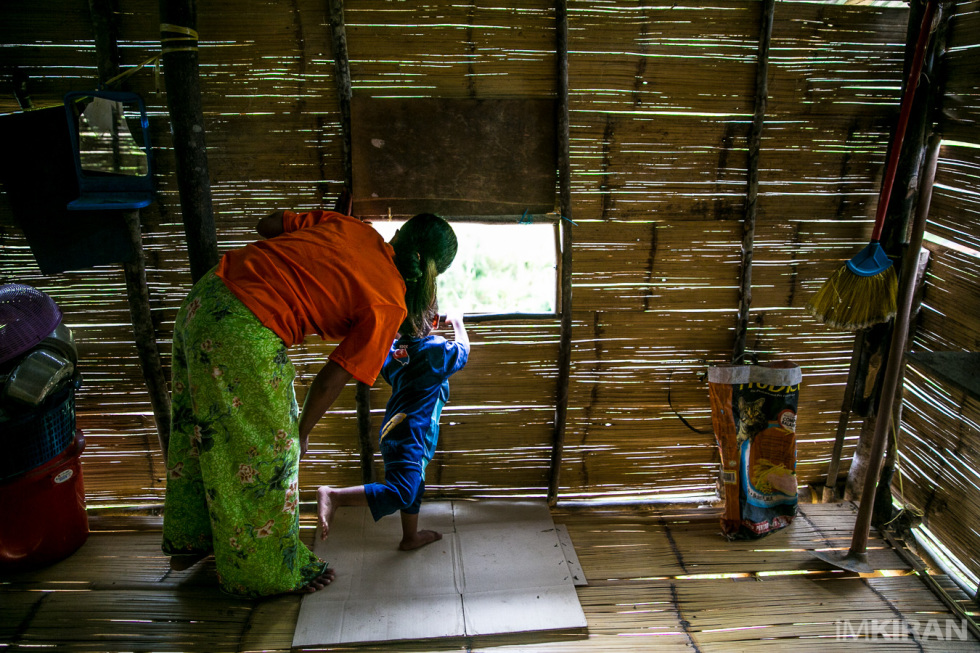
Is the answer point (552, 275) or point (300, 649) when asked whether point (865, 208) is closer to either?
point (552, 275)

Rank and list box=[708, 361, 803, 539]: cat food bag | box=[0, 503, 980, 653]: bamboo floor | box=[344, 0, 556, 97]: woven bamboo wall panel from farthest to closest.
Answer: box=[708, 361, 803, 539]: cat food bag, box=[344, 0, 556, 97]: woven bamboo wall panel, box=[0, 503, 980, 653]: bamboo floor

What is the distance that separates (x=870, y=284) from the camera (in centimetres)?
258

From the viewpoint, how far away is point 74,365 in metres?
2.46

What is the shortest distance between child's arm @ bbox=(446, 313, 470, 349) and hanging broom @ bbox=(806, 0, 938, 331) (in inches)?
60.9

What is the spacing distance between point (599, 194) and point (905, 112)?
4.10 ft

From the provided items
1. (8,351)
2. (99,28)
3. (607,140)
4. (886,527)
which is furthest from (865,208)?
(8,351)

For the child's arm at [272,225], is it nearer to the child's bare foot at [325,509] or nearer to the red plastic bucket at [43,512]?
the child's bare foot at [325,509]

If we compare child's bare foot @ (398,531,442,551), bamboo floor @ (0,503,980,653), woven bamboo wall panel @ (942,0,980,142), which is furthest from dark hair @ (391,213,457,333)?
woven bamboo wall panel @ (942,0,980,142)

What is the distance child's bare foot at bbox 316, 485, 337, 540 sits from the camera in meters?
2.30

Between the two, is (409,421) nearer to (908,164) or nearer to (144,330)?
(144,330)

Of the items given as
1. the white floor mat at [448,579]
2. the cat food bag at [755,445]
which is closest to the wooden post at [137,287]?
the white floor mat at [448,579]

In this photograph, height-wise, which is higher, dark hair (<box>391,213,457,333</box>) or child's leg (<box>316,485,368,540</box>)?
dark hair (<box>391,213,457,333</box>)

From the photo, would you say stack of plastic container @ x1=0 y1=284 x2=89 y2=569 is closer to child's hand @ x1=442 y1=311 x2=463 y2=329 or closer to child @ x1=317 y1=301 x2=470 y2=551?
child @ x1=317 y1=301 x2=470 y2=551

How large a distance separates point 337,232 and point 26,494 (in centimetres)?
158
